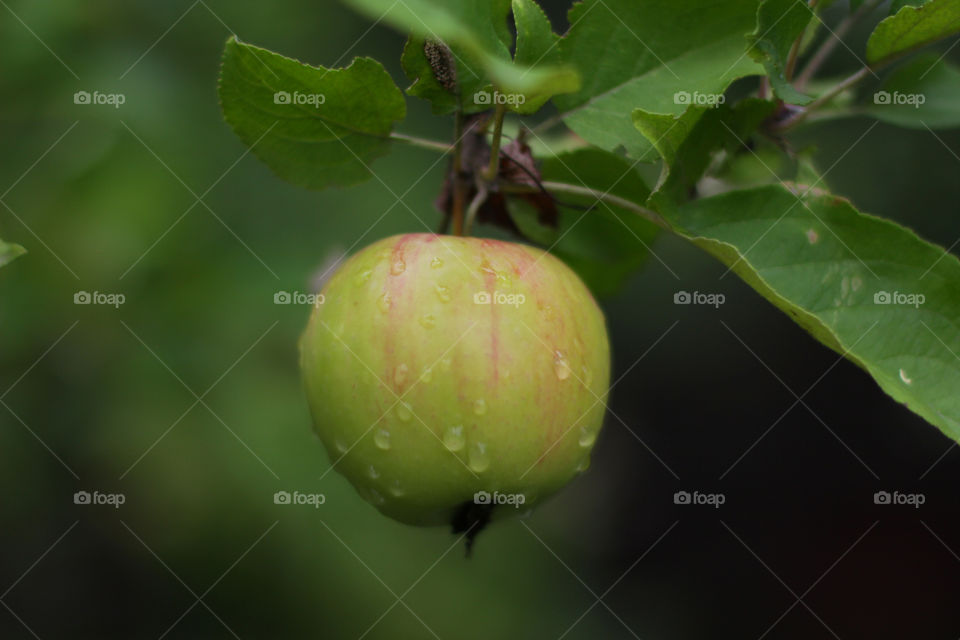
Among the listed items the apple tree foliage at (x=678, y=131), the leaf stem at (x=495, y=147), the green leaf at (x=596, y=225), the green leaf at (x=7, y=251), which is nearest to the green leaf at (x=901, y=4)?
the apple tree foliage at (x=678, y=131)

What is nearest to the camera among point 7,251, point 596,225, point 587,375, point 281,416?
point 7,251

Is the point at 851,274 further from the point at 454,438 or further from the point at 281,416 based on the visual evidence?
the point at 281,416

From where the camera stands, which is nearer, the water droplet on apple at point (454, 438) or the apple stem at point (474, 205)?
the water droplet on apple at point (454, 438)

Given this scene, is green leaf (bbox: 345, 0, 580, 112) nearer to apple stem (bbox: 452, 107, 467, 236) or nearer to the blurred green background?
apple stem (bbox: 452, 107, 467, 236)

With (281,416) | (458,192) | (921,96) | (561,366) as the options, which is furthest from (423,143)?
(281,416)

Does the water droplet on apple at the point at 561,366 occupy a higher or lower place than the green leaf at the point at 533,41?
lower

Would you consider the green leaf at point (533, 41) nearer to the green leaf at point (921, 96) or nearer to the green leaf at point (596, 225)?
the green leaf at point (596, 225)
